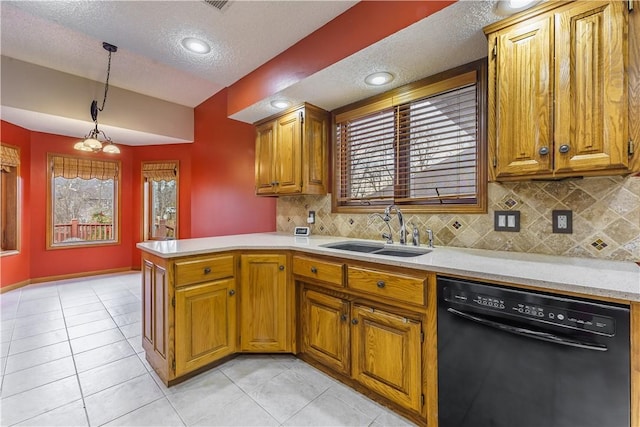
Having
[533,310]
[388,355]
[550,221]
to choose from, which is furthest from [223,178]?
[533,310]

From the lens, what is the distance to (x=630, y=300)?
0.92m

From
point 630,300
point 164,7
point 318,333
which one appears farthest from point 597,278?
point 164,7

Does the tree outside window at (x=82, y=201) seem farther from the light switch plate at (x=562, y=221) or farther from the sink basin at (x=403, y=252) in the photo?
the light switch plate at (x=562, y=221)

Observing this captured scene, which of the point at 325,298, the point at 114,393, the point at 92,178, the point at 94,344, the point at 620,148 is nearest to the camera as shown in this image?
the point at 620,148

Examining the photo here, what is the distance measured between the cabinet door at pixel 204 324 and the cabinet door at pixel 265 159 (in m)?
Answer: 1.15

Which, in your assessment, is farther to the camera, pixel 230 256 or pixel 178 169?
pixel 178 169

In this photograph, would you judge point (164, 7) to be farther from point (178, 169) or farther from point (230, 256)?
point (178, 169)

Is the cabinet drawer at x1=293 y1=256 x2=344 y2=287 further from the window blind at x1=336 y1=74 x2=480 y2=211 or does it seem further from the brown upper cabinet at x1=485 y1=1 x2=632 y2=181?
the brown upper cabinet at x1=485 y1=1 x2=632 y2=181

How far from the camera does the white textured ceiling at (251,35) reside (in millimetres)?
1593

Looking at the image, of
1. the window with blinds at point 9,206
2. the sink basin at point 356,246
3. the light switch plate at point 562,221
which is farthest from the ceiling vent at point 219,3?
the window with blinds at point 9,206

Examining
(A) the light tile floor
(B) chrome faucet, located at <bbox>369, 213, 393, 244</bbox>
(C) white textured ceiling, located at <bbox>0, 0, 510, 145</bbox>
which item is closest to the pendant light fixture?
(C) white textured ceiling, located at <bbox>0, 0, 510, 145</bbox>

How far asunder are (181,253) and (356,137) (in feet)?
5.86

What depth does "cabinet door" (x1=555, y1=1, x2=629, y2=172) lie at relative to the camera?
1165mm

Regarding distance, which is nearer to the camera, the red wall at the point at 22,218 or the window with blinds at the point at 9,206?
the red wall at the point at 22,218
